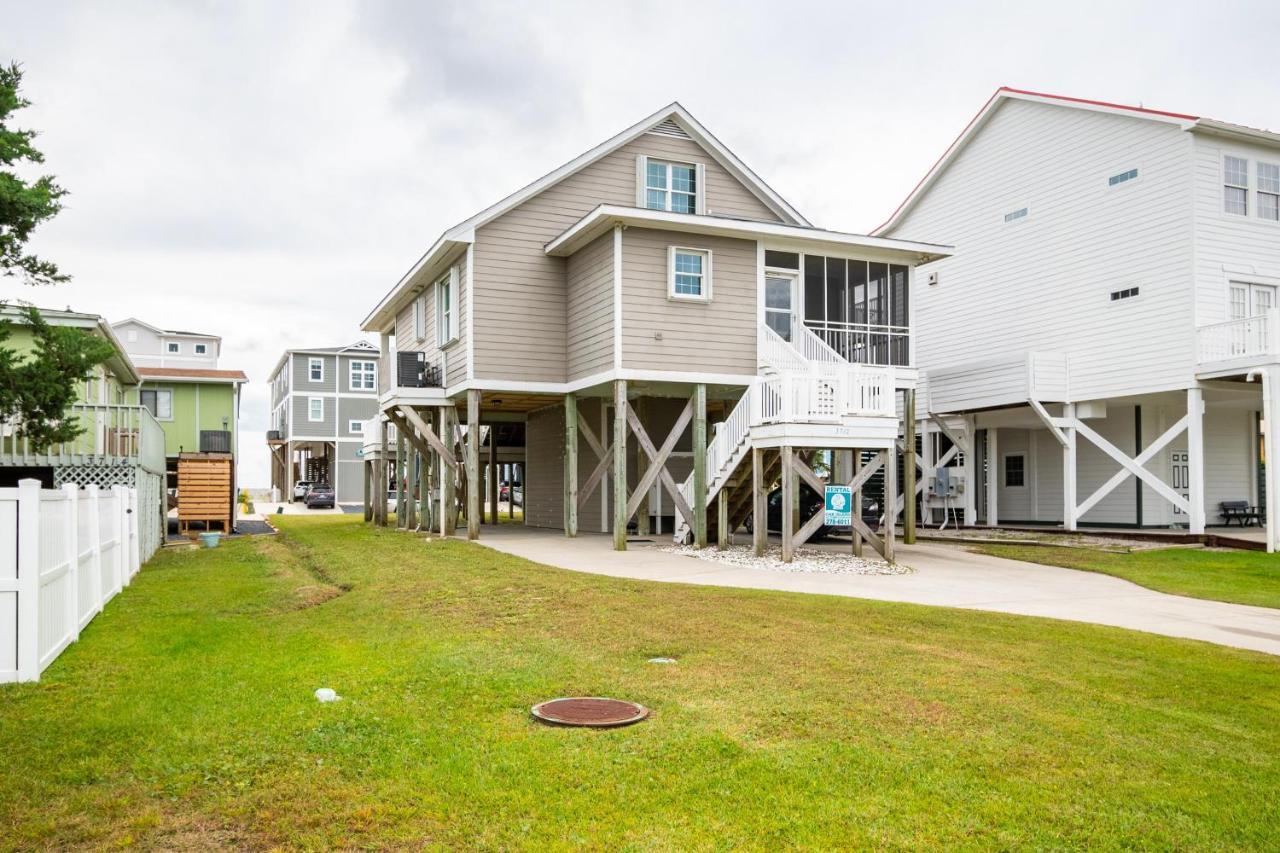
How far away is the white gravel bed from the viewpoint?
15.7 m

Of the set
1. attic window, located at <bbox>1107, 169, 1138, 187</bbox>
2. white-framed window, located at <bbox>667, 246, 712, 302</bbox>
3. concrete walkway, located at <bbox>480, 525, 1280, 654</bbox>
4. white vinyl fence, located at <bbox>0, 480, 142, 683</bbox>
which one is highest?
attic window, located at <bbox>1107, 169, 1138, 187</bbox>

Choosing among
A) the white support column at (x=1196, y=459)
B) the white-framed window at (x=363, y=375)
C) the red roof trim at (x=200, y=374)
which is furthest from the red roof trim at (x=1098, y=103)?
the white-framed window at (x=363, y=375)

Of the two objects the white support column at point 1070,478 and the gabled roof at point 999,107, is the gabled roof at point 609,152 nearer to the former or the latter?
the gabled roof at point 999,107

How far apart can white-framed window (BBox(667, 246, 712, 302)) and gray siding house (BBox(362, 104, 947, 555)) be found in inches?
1.3

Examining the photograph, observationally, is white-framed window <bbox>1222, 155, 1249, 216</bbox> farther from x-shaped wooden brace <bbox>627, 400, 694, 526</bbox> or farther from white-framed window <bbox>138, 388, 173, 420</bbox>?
white-framed window <bbox>138, 388, 173, 420</bbox>

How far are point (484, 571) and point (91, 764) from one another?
8.96 metres

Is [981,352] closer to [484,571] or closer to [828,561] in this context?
[828,561]

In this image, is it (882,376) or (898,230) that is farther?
(898,230)

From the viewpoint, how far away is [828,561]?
55.3 feet

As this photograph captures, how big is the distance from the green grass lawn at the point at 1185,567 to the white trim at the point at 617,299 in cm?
850

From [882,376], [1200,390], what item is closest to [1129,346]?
[1200,390]

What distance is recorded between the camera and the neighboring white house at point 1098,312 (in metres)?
21.5

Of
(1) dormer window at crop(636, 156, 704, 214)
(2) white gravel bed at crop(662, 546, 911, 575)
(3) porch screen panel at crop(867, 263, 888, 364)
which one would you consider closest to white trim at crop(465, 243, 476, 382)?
(1) dormer window at crop(636, 156, 704, 214)

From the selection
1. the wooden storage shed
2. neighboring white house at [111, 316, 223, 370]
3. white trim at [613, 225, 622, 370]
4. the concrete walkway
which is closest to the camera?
the concrete walkway
